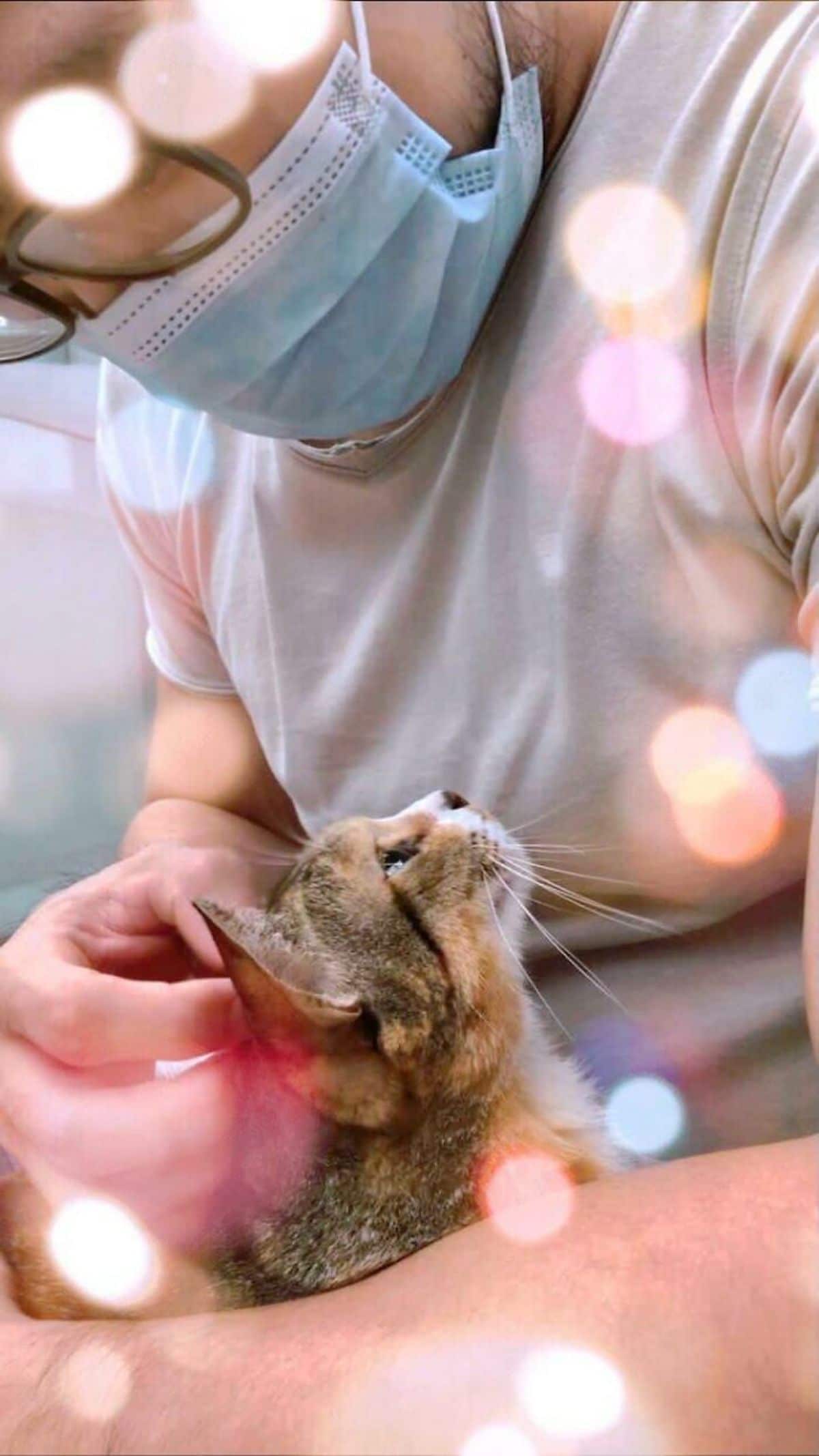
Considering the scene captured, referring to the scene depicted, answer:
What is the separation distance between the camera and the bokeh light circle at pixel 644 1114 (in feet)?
3.18

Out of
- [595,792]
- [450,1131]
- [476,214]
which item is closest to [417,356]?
[476,214]

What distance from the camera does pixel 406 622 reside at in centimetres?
100

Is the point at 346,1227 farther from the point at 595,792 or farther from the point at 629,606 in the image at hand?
the point at 629,606

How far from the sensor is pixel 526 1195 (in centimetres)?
80

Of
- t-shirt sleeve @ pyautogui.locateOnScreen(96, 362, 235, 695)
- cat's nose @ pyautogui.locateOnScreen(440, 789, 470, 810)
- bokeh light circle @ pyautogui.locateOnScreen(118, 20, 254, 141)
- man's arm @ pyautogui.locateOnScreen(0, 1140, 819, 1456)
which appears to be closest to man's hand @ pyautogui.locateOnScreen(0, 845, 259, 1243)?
man's arm @ pyautogui.locateOnScreen(0, 1140, 819, 1456)

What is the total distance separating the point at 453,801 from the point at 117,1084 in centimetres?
39

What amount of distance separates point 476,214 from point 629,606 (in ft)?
1.02

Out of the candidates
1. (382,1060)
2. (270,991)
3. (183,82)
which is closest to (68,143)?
(183,82)

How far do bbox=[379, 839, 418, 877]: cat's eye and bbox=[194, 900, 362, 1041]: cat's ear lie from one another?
194mm

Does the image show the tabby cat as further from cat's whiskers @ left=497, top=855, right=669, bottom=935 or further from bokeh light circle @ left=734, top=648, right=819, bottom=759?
bokeh light circle @ left=734, top=648, right=819, bottom=759

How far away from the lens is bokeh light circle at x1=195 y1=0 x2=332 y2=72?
699 mm

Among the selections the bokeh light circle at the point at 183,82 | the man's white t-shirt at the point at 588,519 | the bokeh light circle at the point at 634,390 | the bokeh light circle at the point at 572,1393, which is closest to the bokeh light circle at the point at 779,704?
the man's white t-shirt at the point at 588,519

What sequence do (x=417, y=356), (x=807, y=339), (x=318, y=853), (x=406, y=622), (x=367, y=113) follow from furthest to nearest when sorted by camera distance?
(x=318, y=853)
(x=406, y=622)
(x=417, y=356)
(x=367, y=113)
(x=807, y=339)

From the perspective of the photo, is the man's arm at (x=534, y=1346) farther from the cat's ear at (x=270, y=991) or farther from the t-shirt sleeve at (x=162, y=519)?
the t-shirt sleeve at (x=162, y=519)
